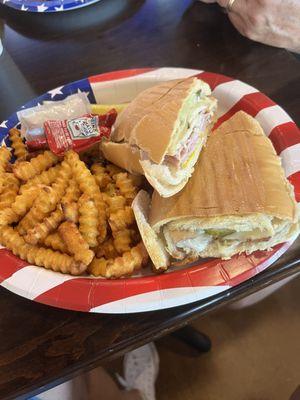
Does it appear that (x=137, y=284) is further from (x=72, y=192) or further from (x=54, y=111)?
(x=54, y=111)

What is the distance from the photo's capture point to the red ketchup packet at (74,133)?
127 cm

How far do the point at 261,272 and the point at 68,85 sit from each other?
957 mm

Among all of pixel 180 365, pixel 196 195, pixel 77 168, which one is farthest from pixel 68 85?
pixel 180 365

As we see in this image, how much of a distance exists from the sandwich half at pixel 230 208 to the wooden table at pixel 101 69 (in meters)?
0.10

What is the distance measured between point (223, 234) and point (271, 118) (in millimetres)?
463

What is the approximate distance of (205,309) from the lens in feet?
3.10

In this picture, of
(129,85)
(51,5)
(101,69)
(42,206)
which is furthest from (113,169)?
(51,5)

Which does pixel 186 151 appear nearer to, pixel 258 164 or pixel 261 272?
pixel 258 164

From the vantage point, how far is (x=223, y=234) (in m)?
1.01

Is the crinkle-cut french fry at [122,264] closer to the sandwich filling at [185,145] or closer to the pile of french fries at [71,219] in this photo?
the pile of french fries at [71,219]

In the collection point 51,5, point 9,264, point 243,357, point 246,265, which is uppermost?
point 51,5

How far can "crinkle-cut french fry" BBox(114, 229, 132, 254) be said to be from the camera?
1.03m

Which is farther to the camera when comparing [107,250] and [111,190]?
[111,190]

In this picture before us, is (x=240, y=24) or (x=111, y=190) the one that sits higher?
(x=240, y=24)
